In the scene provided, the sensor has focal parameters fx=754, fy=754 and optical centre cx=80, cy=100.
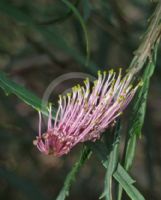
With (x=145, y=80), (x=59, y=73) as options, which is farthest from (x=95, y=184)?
(x=145, y=80)

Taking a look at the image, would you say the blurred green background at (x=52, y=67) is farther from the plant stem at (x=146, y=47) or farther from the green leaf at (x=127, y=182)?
the green leaf at (x=127, y=182)

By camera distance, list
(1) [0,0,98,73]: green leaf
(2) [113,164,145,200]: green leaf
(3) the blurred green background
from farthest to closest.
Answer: (3) the blurred green background → (1) [0,0,98,73]: green leaf → (2) [113,164,145,200]: green leaf

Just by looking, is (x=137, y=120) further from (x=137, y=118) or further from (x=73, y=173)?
(x=73, y=173)

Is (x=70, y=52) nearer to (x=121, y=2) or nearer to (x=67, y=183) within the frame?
(x=67, y=183)

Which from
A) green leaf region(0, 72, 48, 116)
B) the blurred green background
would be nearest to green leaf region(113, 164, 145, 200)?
green leaf region(0, 72, 48, 116)

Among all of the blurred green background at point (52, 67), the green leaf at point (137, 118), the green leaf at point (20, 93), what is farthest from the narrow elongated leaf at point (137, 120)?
the blurred green background at point (52, 67)

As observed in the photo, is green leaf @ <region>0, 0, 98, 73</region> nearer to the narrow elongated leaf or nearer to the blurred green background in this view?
the blurred green background
